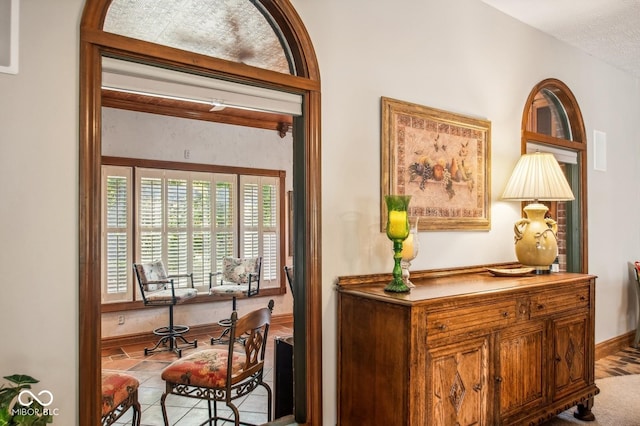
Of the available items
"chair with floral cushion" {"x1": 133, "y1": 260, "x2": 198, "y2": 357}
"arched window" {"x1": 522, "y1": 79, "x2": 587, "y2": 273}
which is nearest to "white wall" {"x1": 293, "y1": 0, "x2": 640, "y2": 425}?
"arched window" {"x1": 522, "y1": 79, "x2": 587, "y2": 273}

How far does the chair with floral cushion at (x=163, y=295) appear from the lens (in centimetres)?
506

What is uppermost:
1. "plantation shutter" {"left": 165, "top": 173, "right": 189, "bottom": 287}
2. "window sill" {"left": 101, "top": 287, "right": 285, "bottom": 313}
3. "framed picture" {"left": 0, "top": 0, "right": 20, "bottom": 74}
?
"framed picture" {"left": 0, "top": 0, "right": 20, "bottom": 74}

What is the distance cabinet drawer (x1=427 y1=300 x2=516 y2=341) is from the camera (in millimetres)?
2163

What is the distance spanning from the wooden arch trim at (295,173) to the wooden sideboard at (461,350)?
19cm

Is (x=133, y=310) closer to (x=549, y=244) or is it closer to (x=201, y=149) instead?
(x=201, y=149)

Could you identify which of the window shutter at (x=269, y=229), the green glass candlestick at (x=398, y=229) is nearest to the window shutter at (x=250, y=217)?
the window shutter at (x=269, y=229)

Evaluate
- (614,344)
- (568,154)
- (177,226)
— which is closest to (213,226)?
(177,226)

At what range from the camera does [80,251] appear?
178cm

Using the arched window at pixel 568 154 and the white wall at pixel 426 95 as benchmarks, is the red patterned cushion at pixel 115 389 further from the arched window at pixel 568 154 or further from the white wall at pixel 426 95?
the arched window at pixel 568 154

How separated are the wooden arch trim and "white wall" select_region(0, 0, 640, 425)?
0.04m

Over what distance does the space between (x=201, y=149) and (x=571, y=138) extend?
416cm

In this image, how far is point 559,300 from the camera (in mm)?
2893

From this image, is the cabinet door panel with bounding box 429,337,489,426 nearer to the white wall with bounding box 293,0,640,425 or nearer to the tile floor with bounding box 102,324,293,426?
the white wall with bounding box 293,0,640,425

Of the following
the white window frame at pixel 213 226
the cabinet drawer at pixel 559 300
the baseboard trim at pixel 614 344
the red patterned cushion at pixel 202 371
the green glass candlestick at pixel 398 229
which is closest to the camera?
the green glass candlestick at pixel 398 229
